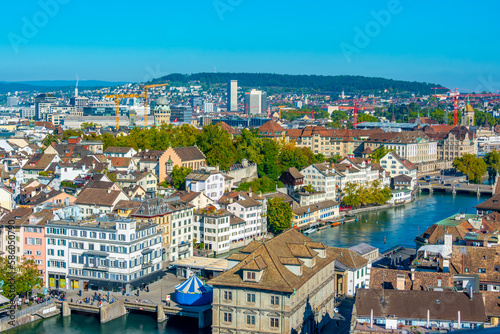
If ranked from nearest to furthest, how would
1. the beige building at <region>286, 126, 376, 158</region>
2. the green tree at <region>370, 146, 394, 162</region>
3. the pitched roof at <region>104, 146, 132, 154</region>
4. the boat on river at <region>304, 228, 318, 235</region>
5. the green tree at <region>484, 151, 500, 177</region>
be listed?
the boat on river at <region>304, 228, 318, 235</region>
the pitched roof at <region>104, 146, 132, 154</region>
the green tree at <region>370, 146, 394, 162</region>
the green tree at <region>484, 151, 500, 177</region>
the beige building at <region>286, 126, 376, 158</region>

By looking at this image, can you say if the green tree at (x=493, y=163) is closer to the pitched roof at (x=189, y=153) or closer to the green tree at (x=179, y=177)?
the pitched roof at (x=189, y=153)

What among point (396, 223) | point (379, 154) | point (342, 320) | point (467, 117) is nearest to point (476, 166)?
point (379, 154)

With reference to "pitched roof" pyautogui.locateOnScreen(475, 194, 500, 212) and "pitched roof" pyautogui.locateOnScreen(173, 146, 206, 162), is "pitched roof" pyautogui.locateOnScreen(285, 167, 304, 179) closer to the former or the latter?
"pitched roof" pyautogui.locateOnScreen(173, 146, 206, 162)

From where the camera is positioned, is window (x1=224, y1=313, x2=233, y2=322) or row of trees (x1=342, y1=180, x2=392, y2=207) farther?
row of trees (x1=342, y1=180, x2=392, y2=207)

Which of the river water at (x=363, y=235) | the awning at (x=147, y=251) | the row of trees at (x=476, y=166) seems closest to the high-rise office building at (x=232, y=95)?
the row of trees at (x=476, y=166)

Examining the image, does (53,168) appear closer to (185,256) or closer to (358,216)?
(185,256)

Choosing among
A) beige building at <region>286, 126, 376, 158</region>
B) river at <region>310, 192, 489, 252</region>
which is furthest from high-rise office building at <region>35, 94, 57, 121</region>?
river at <region>310, 192, 489, 252</region>

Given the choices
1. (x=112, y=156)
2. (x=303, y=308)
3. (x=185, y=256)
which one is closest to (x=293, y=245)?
(x=303, y=308)
